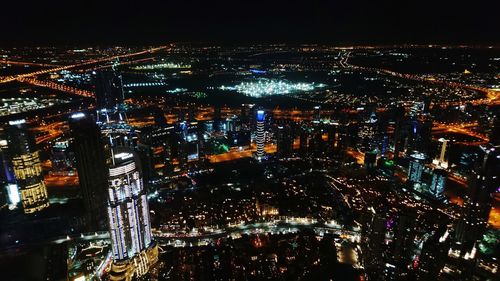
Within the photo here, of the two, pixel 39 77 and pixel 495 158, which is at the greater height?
pixel 39 77

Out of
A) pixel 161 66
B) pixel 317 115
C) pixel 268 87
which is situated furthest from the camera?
pixel 268 87

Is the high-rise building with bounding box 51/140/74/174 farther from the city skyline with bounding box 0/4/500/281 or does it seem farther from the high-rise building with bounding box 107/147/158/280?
the high-rise building with bounding box 107/147/158/280

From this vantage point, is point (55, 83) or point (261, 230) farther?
point (55, 83)

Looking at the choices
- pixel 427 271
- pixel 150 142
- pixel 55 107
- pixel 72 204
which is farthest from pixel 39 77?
pixel 427 271

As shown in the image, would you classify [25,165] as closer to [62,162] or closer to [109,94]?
[62,162]

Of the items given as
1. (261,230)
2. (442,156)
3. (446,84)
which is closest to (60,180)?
(261,230)

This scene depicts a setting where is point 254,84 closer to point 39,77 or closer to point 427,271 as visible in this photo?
point 39,77

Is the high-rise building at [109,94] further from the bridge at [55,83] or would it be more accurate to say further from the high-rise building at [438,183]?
the high-rise building at [438,183]
